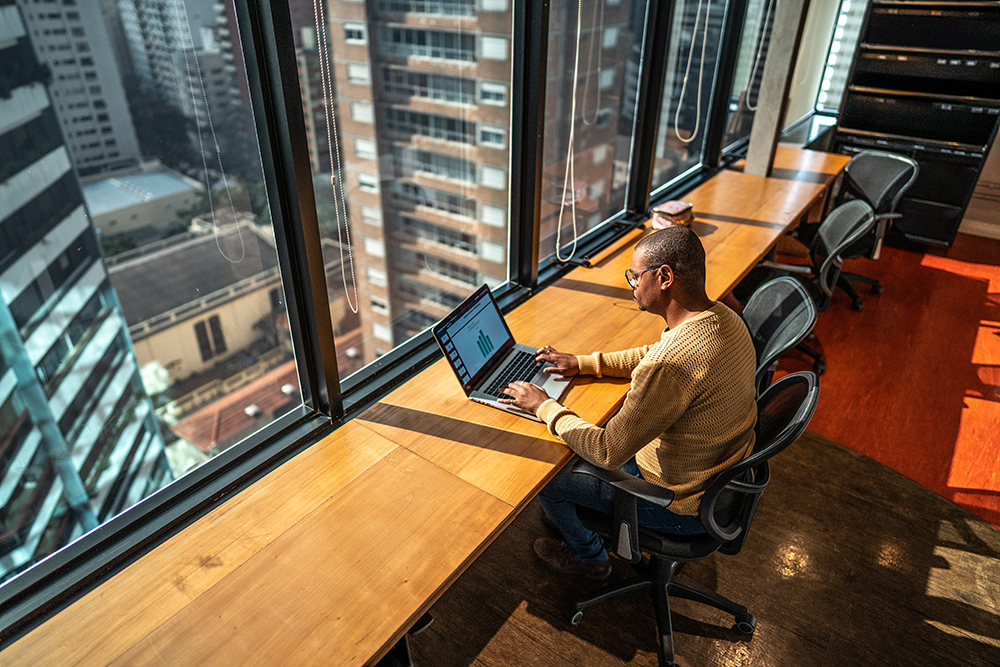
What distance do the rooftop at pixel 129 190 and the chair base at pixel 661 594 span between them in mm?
1857

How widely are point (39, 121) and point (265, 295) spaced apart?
0.72 meters

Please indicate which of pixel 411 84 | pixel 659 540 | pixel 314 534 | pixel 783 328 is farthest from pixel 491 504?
pixel 411 84

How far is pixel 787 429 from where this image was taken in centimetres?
171

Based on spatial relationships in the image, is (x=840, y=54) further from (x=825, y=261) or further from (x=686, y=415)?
(x=686, y=415)

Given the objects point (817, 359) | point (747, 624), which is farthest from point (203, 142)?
point (817, 359)

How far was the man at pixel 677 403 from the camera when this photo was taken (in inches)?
68.1

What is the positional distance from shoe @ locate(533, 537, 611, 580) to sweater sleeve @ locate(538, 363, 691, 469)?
78 centimetres

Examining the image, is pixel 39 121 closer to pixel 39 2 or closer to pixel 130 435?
pixel 39 2

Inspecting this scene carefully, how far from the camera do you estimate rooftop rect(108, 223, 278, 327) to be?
1.59 metres

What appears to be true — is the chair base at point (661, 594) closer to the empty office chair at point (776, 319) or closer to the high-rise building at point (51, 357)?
the empty office chair at point (776, 319)

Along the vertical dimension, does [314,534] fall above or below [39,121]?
Result: below

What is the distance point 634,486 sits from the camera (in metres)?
1.87

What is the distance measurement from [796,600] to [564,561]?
34.2 inches

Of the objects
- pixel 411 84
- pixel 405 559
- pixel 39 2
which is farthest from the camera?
pixel 411 84
